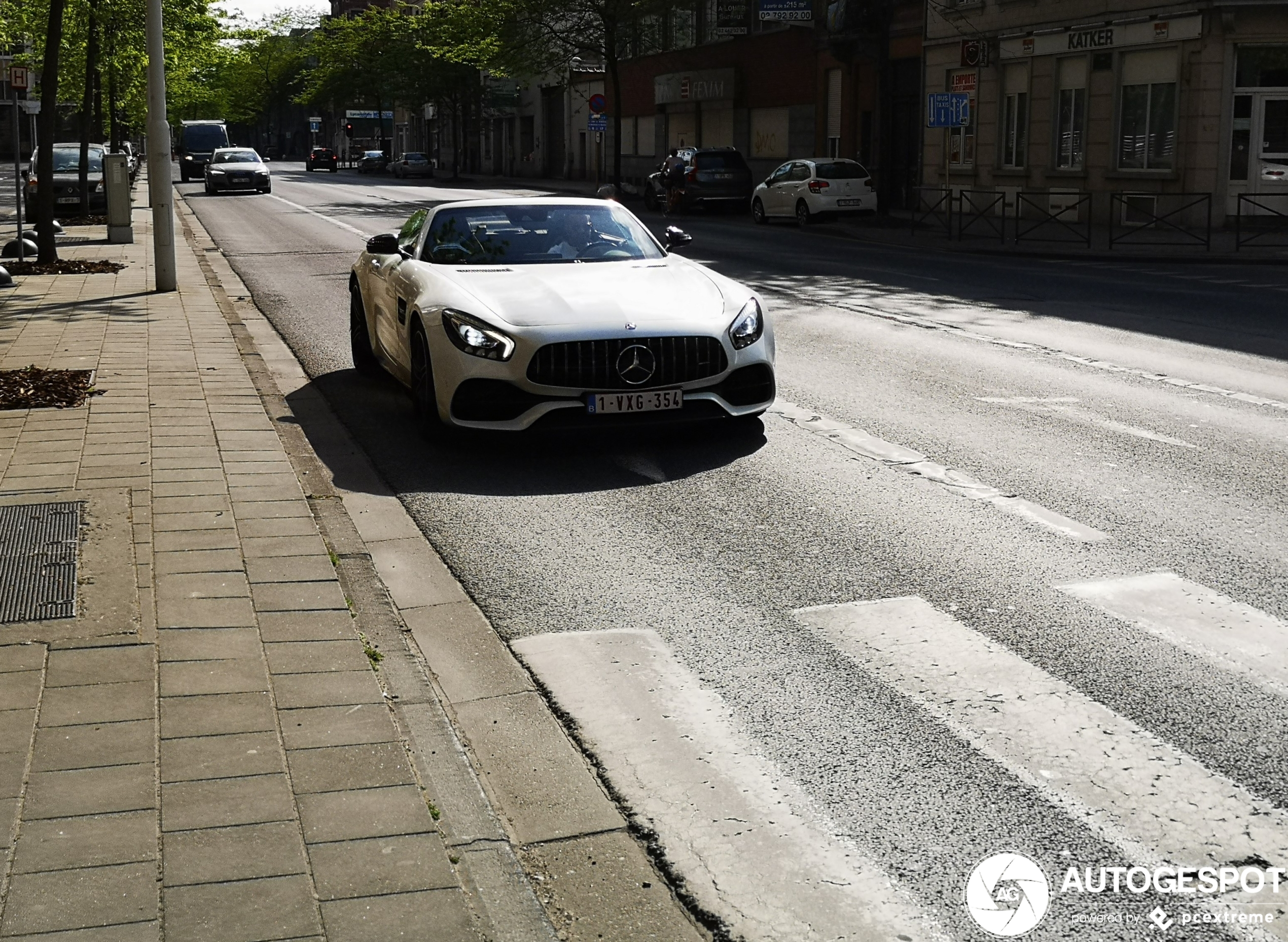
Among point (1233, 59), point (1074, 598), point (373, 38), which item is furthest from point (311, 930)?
point (373, 38)

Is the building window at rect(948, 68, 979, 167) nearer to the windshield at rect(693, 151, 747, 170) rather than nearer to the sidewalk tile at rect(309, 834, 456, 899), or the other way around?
the windshield at rect(693, 151, 747, 170)

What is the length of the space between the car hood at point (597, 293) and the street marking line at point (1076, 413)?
2287 mm

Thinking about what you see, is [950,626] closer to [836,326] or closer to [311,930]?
[311,930]

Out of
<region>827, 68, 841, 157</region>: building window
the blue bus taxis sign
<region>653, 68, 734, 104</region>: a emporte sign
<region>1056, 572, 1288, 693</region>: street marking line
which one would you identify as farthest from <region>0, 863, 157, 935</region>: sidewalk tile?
<region>653, 68, 734, 104</region>: a emporte sign

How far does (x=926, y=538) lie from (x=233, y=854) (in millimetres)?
3956

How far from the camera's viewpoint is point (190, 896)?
3.39 metres

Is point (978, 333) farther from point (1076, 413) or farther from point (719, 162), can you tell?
point (719, 162)

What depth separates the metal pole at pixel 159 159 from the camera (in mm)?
17484

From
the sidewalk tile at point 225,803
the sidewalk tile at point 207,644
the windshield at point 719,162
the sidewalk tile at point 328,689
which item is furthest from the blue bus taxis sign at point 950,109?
the sidewalk tile at point 225,803

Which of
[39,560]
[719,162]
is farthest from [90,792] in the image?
[719,162]

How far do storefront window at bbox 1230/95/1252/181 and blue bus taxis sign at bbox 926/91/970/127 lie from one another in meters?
5.27

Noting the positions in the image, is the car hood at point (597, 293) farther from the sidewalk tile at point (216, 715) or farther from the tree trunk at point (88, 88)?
the tree trunk at point (88, 88)

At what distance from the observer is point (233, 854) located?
3592mm

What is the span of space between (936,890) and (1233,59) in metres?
30.2
